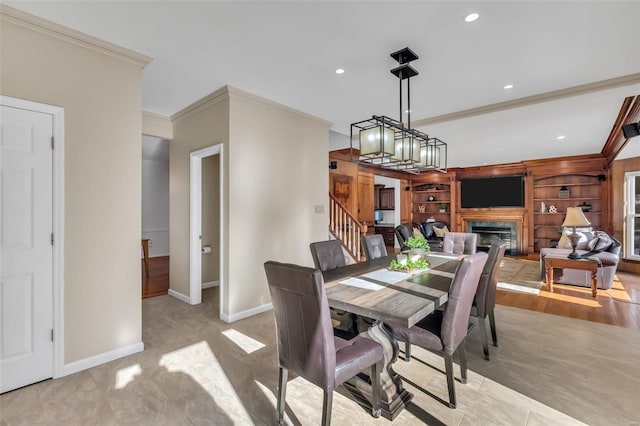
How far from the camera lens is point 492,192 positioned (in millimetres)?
9000

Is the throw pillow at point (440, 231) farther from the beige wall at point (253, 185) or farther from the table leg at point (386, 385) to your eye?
the table leg at point (386, 385)

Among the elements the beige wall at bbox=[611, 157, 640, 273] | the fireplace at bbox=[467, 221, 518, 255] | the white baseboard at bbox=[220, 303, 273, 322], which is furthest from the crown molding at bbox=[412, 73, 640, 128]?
the fireplace at bbox=[467, 221, 518, 255]

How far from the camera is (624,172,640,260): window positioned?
660cm

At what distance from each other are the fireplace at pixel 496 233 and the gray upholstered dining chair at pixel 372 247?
6796mm

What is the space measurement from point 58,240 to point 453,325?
304cm

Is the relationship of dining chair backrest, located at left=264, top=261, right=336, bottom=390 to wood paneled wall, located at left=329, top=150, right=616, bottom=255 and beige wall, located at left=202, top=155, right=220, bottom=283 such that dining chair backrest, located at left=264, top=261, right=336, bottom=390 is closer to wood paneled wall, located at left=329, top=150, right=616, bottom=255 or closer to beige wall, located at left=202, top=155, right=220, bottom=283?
beige wall, located at left=202, top=155, right=220, bottom=283

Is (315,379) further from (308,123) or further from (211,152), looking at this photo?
(308,123)

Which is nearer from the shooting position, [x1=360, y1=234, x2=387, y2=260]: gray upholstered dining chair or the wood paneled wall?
[x1=360, y1=234, x2=387, y2=260]: gray upholstered dining chair

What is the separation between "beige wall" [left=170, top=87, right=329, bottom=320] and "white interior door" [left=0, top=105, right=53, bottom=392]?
1591 millimetres

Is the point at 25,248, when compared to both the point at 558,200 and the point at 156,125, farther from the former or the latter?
the point at 558,200

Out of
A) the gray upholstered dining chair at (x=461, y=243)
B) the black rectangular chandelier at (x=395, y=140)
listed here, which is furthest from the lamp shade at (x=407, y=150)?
Result: the gray upholstered dining chair at (x=461, y=243)

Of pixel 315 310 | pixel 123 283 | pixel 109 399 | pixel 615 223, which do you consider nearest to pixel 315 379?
pixel 315 310

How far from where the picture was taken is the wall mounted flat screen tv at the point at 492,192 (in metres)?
8.63

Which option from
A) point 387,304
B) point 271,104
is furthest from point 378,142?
point 271,104
